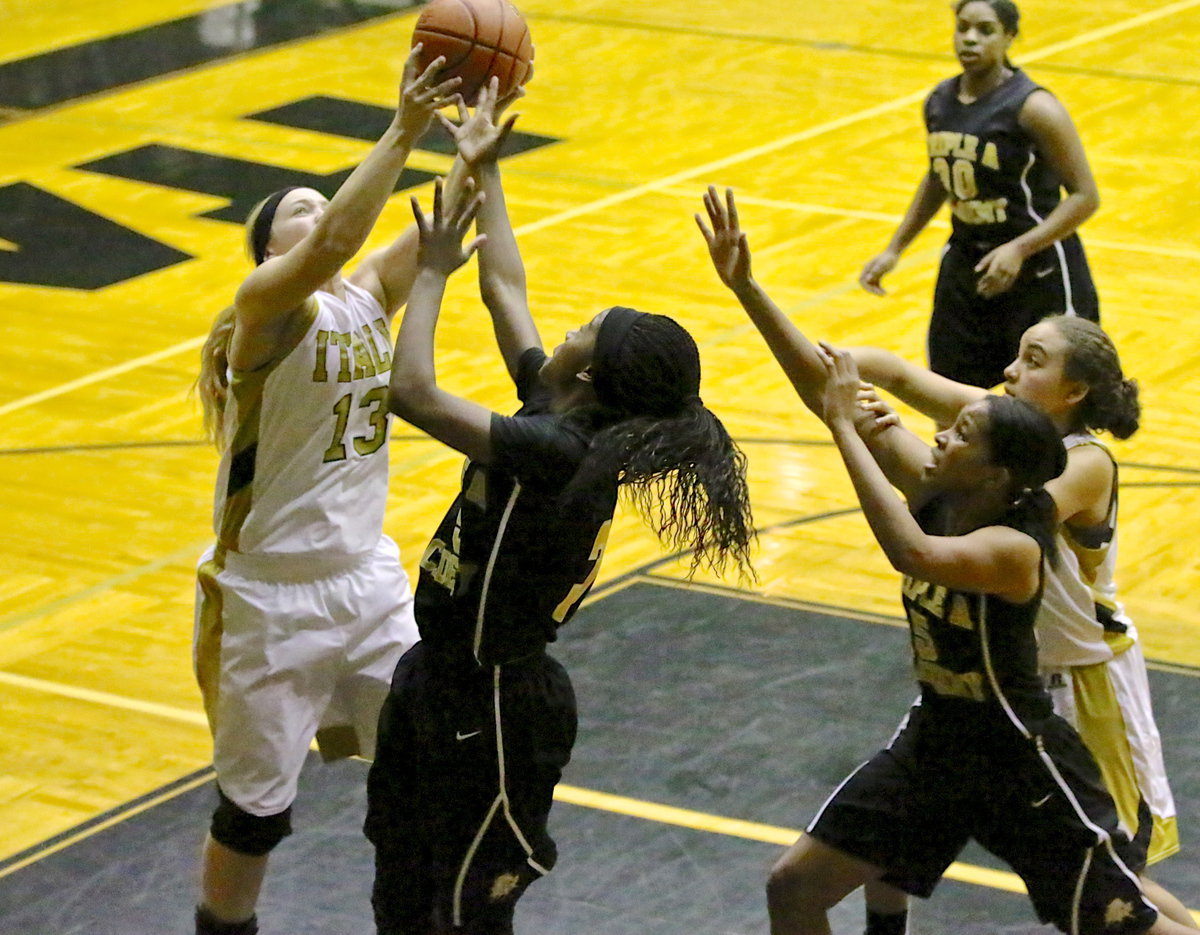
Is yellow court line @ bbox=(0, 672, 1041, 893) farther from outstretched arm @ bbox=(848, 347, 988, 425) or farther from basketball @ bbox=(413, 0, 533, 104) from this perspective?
basketball @ bbox=(413, 0, 533, 104)

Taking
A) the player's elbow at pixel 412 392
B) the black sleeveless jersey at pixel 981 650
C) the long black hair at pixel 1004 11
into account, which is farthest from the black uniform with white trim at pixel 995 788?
the long black hair at pixel 1004 11

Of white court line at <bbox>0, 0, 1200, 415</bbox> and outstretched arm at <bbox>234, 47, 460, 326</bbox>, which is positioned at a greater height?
outstretched arm at <bbox>234, 47, 460, 326</bbox>

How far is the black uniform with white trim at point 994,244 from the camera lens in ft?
23.5

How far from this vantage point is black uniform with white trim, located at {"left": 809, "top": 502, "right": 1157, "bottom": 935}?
4.09 m

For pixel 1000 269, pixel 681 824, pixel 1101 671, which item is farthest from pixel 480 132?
pixel 1000 269

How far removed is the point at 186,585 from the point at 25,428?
1917 mm

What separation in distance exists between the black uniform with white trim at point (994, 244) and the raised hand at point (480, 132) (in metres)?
3.13

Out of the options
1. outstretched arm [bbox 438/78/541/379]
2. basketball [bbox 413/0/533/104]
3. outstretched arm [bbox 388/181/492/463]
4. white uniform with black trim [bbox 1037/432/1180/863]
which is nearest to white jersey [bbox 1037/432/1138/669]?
white uniform with black trim [bbox 1037/432/1180/863]

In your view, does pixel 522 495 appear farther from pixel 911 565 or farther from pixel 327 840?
pixel 327 840

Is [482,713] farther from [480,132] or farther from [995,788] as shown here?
[480,132]

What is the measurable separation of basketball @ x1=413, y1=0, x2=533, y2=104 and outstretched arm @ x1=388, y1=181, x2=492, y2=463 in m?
0.75

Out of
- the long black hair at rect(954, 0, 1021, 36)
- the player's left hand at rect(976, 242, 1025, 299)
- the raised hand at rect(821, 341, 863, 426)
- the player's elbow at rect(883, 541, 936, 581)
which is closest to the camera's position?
the player's elbow at rect(883, 541, 936, 581)

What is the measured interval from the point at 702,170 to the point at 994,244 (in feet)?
17.9

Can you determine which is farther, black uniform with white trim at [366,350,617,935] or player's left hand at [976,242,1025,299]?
player's left hand at [976,242,1025,299]
